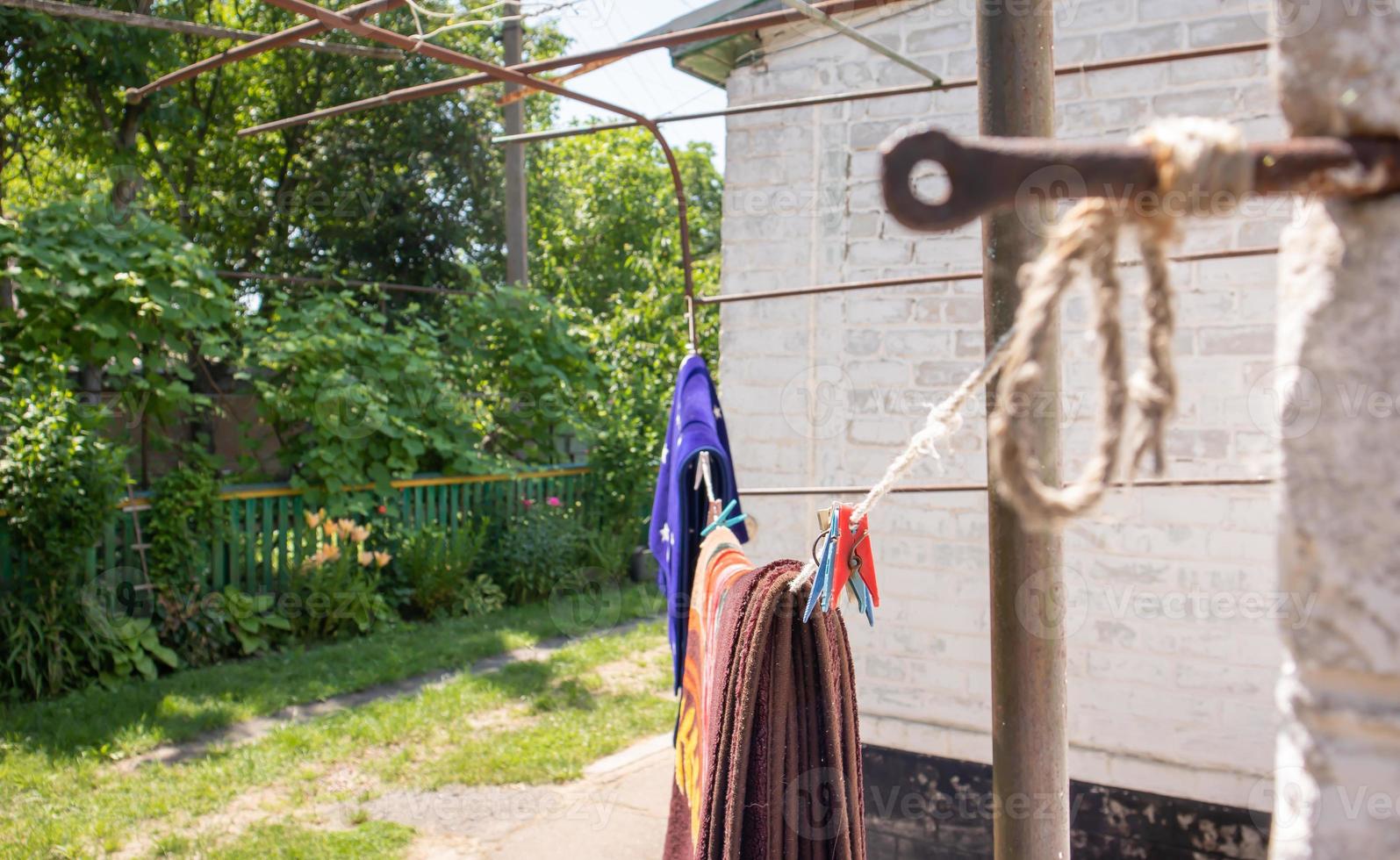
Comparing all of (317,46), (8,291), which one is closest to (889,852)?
(317,46)

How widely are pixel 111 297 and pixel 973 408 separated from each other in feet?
16.5

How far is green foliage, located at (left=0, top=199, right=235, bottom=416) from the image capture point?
5.84 metres

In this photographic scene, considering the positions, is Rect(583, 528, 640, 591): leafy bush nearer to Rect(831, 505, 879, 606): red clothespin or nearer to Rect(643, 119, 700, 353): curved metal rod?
Rect(643, 119, 700, 353): curved metal rod

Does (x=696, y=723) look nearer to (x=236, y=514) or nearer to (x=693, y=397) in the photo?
(x=693, y=397)

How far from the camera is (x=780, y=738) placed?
1646 millimetres

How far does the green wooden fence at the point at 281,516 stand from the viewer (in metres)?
6.09

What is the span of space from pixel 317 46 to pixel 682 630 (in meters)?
2.21

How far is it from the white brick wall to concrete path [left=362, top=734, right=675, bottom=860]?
3.40ft

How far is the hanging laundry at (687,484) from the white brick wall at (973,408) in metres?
0.96

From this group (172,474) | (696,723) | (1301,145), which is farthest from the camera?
(172,474)

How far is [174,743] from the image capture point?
16.1 ft

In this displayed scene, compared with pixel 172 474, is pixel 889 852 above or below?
below

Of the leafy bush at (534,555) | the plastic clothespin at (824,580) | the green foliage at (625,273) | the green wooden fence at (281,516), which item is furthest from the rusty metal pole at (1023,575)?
the leafy bush at (534,555)

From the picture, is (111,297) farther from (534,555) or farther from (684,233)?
(684,233)
